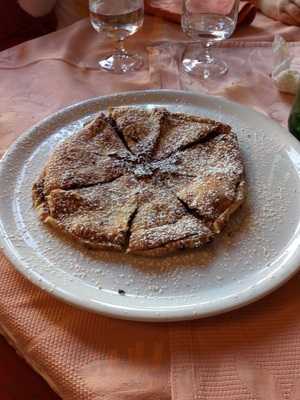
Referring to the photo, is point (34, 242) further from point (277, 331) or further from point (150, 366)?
point (277, 331)

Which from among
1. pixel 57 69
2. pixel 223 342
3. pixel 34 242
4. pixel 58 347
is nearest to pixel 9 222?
pixel 34 242

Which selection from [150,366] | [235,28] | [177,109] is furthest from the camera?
[235,28]

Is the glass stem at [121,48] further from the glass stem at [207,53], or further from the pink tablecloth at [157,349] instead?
the pink tablecloth at [157,349]

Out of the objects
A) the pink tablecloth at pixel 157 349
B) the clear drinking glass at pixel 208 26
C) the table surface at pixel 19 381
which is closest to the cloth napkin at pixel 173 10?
the clear drinking glass at pixel 208 26

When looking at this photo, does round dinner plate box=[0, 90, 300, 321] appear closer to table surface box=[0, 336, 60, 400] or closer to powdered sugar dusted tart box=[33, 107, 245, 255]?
powdered sugar dusted tart box=[33, 107, 245, 255]

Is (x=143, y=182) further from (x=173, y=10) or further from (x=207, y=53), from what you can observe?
(x=173, y=10)
